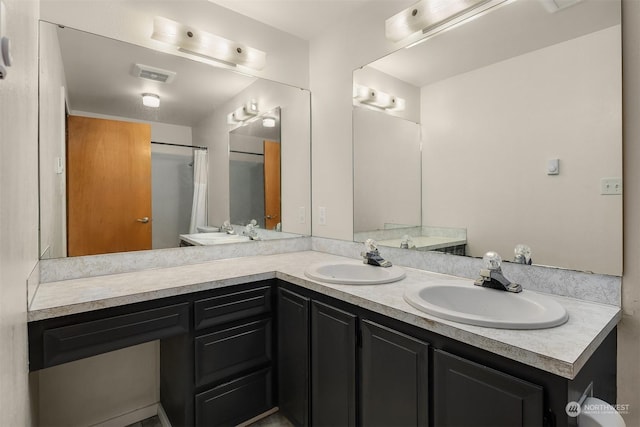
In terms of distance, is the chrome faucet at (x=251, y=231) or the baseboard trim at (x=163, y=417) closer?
the baseboard trim at (x=163, y=417)

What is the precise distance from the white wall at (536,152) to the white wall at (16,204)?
1636mm

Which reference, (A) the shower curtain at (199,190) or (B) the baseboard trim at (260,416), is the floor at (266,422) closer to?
(B) the baseboard trim at (260,416)

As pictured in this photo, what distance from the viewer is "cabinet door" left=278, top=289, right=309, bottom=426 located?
157 cm

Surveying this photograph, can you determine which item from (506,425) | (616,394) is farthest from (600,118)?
(506,425)

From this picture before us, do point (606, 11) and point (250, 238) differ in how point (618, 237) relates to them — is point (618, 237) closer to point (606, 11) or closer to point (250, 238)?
point (606, 11)

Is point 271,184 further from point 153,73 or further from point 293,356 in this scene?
point 293,356

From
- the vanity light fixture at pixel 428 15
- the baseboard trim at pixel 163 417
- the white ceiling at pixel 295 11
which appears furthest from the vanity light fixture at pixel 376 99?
the baseboard trim at pixel 163 417

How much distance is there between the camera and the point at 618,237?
1.12m

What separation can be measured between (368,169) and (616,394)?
152 centimetres

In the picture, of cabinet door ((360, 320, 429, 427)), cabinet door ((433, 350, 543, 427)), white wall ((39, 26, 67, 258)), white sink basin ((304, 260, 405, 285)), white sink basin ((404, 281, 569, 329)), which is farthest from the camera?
white sink basin ((304, 260, 405, 285))

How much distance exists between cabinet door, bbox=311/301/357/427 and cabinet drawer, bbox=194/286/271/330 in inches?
13.0

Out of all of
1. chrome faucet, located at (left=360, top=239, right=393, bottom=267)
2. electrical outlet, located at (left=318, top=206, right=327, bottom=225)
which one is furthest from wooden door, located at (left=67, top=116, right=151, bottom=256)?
chrome faucet, located at (left=360, top=239, right=393, bottom=267)

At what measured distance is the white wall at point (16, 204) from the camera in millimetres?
734

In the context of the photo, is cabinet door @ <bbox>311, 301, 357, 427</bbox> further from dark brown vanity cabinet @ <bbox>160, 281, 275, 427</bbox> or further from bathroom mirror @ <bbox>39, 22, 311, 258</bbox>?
bathroom mirror @ <bbox>39, 22, 311, 258</bbox>
